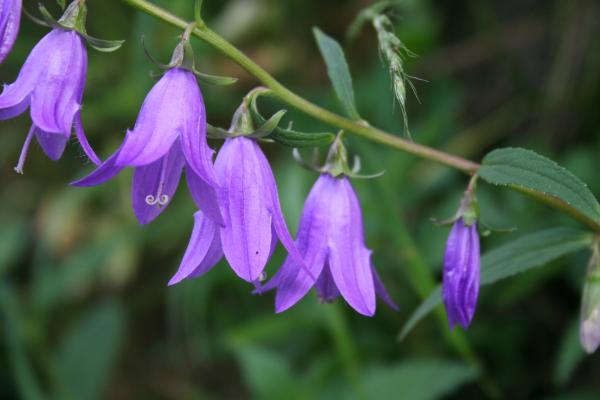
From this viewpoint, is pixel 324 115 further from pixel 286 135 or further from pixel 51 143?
pixel 51 143

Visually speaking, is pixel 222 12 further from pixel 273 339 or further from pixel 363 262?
pixel 363 262

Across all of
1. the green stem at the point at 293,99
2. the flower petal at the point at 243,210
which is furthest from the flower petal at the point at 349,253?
the flower petal at the point at 243,210

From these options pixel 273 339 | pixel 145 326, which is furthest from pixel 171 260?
pixel 273 339

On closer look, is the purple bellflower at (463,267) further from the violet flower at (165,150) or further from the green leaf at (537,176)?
the violet flower at (165,150)

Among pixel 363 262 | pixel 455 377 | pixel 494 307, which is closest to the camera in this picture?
pixel 363 262

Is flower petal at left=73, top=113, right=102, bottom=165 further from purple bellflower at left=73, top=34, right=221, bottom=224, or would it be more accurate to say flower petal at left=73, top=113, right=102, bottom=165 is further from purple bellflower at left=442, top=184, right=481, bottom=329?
purple bellflower at left=442, top=184, right=481, bottom=329

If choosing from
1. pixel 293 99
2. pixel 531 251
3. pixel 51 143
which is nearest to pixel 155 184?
pixel 51 143
